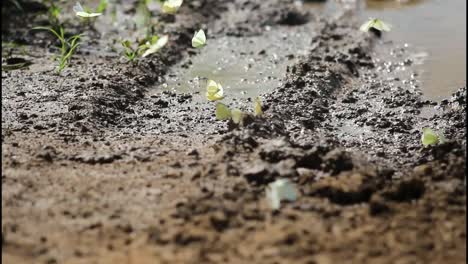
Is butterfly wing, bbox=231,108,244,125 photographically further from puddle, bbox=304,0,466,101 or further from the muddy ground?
puddle, bbox=304,0,466,101

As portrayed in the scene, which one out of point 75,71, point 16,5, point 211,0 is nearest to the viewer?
point 75,71

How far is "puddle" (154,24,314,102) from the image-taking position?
4.65 meters

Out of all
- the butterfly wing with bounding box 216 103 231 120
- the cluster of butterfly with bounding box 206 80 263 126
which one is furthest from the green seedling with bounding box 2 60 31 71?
the butterfly wing with bounding box 216 103 231 120

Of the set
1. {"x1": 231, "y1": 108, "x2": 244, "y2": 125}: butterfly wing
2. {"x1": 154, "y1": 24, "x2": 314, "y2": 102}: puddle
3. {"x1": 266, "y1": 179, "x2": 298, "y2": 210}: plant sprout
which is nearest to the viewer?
{"x1": 266, "y1": 179, "x2": 298, "y2": 210}: plant sprout

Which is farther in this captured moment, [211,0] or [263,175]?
[211,0]

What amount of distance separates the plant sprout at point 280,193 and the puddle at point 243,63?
1.79 meters

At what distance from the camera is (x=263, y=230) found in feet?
8.20

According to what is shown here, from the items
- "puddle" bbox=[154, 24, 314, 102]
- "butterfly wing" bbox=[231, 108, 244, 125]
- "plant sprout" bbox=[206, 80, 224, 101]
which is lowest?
"butterfly wing" bbox=[231, 108, 244, 125]

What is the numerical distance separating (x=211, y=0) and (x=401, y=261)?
473 cm

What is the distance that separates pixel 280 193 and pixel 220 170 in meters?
0.36

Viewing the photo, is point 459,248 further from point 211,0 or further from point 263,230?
point 211,0

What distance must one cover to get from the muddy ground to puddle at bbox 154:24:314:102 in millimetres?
162

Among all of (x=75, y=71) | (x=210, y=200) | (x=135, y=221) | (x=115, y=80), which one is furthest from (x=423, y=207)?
(x=75, y=71)

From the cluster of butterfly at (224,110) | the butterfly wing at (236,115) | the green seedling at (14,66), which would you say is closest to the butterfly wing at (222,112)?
the cluster of butterfly at (224,110)
